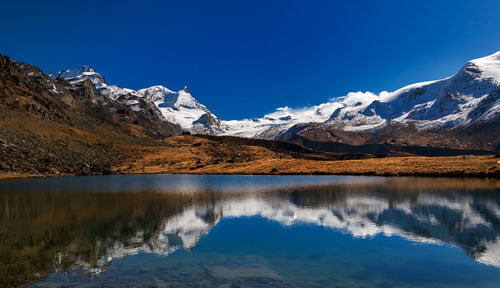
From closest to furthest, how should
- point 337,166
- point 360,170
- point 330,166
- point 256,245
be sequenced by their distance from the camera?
point 256,245 < point 360,170 < point 337,166 < point 330,166

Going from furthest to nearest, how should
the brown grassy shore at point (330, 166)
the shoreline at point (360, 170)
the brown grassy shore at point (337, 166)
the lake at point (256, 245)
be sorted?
the brown grassy shore at point (330, 166) < the brown grassy shore at point (337, 166) < the shoreline at point (360, 170) < the lake at point (256, 245)

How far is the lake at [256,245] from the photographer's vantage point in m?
19.7

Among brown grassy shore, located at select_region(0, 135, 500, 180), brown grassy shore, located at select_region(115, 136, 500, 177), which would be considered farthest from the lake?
brown grassy shore, located at select_region(0, 135, 500, 180)

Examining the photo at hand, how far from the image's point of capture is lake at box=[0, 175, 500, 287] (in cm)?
1973

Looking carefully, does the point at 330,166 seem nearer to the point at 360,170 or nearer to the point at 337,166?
the point at 337,166

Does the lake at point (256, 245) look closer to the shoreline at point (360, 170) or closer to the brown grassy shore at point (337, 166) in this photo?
the shoreline at point (360, 170)

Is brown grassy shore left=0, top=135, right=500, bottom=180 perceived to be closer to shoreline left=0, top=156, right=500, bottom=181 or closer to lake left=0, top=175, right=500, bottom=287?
shoreline left=0, top=156, right=500, bottom=181

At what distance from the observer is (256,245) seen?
27.5 metres

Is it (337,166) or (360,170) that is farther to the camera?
(337,166)

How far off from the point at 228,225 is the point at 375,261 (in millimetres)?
17292

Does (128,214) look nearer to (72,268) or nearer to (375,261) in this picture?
(72,268)

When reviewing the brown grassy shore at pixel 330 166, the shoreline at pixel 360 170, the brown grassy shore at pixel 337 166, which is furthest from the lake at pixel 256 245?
the brown grassy shore at pixel 330 166

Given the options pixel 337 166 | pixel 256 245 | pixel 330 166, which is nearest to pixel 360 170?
pixel 337 166

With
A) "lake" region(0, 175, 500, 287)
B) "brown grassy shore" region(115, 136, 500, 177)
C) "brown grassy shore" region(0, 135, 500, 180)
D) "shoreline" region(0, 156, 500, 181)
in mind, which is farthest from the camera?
"brown grassy shore" region(0, 135, 500, 180)
